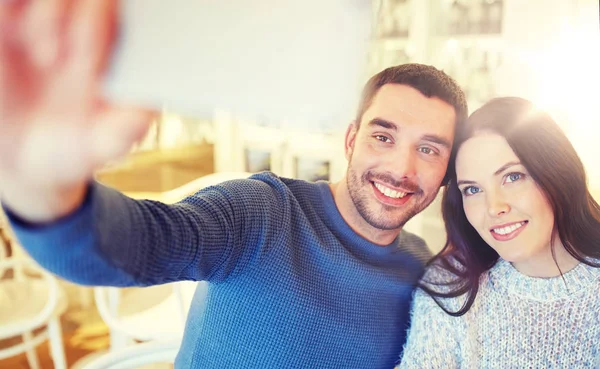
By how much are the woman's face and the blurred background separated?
149 millimetres

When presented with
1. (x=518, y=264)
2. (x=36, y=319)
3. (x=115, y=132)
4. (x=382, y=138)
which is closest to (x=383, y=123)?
(x=382, y=138)

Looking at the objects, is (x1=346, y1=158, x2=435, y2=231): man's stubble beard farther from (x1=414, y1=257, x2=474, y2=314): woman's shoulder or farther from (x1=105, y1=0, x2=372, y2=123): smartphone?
(x1=105, y1=0, x2=372, y2=123): smartphone

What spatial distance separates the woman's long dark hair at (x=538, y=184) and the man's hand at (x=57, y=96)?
462 millimetres

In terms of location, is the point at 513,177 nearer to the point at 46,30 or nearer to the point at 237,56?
the point at 237,56

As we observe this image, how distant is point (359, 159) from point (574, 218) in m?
0.26

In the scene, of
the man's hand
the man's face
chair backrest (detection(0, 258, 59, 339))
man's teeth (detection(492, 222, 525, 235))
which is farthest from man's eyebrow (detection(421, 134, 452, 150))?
chair backrest (detection(0, 258, 59, 339))

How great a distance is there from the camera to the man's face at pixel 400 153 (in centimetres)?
60

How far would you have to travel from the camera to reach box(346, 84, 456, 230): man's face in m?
0.60

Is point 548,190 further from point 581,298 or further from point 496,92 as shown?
point 496,92

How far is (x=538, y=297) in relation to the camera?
1.98 feet

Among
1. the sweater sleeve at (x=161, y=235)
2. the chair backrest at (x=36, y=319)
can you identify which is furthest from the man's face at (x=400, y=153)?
the chair backrest at (x=36, y=319)

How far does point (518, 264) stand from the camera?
2.07 ft

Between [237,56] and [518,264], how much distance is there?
48 cm

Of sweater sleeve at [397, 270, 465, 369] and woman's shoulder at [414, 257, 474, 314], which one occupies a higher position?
woman's shoulder at [414, 257, 474, 314]
